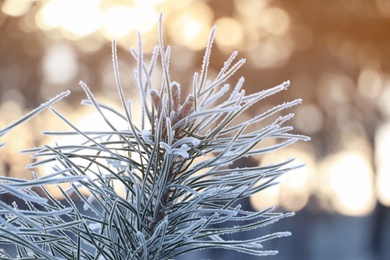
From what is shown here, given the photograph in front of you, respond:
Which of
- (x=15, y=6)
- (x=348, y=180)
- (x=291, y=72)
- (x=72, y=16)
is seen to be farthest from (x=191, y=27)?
(x=348, y=180)

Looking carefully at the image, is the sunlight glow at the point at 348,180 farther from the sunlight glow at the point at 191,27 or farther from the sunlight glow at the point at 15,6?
the sunlight glow at the point at 15,6

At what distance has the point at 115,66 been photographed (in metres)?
0.68

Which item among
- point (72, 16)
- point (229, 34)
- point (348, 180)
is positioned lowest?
point (348, 180)

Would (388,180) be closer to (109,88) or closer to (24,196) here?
(109,88)

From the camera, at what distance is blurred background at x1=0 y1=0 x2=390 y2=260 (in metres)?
9.76

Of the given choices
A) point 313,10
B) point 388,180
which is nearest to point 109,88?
point 313,10

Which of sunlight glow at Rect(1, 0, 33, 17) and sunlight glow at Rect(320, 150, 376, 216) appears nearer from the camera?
sunlight glow at Rect(1, 0, 33, 17)

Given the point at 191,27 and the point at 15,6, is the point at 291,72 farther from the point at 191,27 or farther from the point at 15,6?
the point at 15,6

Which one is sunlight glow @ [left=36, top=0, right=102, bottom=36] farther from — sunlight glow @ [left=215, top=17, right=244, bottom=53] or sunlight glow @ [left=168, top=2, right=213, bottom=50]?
sunlight glow @ [left=215, top=17, right=244, bottom=53]

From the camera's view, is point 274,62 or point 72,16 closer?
point 72,16

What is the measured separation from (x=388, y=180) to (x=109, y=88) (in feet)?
15.9

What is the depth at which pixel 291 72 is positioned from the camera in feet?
39.0

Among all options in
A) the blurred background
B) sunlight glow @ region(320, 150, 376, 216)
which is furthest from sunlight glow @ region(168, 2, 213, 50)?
sunlight glow @ region(320, 150, 376, 216)

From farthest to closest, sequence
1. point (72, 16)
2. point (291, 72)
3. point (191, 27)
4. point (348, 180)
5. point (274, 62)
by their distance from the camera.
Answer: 1. point (348, 180)
2. point (291, 72)
3. point (274, 62)
4. point (191, 27)
5. point (72, 16)
